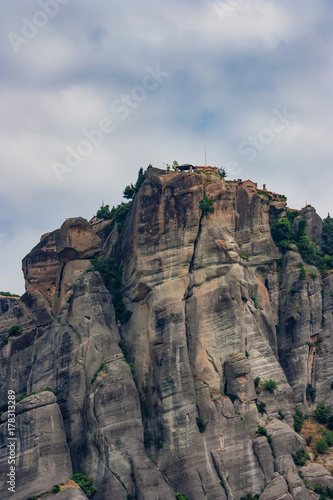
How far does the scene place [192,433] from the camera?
67312 millimetres

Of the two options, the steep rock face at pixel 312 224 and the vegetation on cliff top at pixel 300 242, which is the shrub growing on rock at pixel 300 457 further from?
the steep rock face at pixel 312 224

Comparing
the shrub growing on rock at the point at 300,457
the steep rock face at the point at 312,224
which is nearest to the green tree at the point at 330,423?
the shrub growing on rock at the point at 300,457

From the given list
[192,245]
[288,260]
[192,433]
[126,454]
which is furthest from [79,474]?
[288,260]

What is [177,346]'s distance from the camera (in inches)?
2761

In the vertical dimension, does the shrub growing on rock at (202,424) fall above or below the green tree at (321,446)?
above

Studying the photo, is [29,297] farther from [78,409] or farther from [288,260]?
[288,260]

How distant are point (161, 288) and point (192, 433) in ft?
41.6

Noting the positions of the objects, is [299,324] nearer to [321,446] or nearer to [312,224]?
[321,446]

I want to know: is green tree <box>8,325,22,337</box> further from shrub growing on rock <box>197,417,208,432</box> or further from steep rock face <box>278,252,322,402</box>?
steep rock face <box>278,252,322,402</box>

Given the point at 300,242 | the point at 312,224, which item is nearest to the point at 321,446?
the point at 300,242

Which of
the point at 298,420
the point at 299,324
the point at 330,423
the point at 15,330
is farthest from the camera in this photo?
the point at 299,324

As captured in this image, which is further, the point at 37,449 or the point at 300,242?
the point at 300,242

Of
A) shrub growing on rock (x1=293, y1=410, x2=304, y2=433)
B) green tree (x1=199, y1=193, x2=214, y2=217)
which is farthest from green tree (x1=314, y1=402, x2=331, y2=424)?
green tree (x1=199, y1=193, x2=214, y2=217)

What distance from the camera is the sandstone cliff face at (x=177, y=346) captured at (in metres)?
66.8
